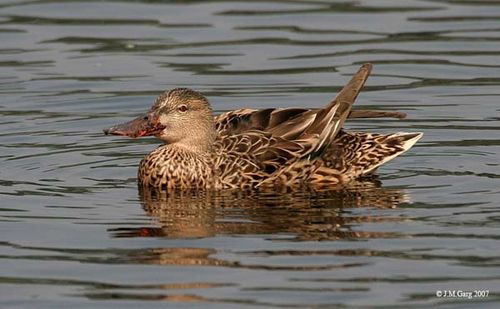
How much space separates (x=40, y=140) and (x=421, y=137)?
375 centimetres

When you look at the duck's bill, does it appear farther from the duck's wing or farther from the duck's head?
the duck's wing

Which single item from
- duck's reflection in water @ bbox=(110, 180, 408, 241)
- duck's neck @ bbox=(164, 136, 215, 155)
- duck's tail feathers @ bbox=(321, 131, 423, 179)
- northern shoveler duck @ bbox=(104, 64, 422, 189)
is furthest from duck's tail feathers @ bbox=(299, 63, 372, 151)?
duck's neck @ bbox=(164, 136, 215, 155)

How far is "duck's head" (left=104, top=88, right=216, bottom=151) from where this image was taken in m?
14.6

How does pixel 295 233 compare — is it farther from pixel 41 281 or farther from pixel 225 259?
pixel 41 281

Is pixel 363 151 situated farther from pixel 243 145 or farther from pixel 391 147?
pixel 243 145

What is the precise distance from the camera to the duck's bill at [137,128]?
14398 millimetres

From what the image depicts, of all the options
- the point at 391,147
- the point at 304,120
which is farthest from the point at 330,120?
the point at 391,147

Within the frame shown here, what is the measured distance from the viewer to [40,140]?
1644 centimetres

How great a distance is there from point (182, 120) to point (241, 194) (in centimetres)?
90

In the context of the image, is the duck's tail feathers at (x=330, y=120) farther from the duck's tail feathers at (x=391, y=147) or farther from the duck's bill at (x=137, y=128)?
the duck's bill at (x=137, y=128)

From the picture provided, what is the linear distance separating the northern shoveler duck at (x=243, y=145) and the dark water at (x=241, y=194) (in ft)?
1.00

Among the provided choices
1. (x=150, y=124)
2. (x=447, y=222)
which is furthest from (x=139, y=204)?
(x=447, y=222)

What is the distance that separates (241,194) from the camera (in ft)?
47.1

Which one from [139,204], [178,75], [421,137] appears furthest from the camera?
[178,75]
